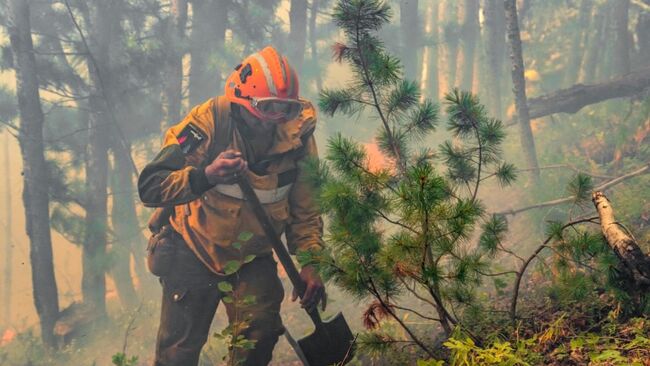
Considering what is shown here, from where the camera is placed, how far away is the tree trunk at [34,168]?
7863 mm

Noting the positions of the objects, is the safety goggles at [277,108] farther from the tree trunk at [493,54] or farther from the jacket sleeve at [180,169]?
the tree trunk at [493,54]

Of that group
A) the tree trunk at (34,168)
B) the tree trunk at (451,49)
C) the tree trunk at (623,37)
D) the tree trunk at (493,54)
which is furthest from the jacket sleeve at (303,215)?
the tree trunk at (451,49)

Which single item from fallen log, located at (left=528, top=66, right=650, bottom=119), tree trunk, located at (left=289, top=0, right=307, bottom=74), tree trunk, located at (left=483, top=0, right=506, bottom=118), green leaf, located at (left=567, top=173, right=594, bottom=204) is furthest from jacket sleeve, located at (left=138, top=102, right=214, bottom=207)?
tree trunk, located at (left=483, top=0, right=506, bottom=118)

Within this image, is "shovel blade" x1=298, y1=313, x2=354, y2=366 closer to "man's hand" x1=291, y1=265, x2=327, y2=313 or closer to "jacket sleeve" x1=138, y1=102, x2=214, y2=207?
"man's hand" x1=291, y1=265, x2=327, y2=313

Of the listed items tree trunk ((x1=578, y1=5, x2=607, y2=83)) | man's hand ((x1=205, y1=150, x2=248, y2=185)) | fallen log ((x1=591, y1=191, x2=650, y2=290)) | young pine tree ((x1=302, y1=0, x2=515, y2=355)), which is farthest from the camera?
tree trunk ((x1=578, y1=5, x2=607, y2=83))

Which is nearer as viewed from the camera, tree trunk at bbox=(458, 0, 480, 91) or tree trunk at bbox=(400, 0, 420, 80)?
tree trunk at bbox=(400, 0, 420, 80)

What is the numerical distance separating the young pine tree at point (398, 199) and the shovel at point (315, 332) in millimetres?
638

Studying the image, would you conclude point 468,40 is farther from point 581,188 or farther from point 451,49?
point 581,188

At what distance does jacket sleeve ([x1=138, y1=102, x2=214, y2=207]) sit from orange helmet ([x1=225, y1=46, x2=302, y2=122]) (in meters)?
0.36

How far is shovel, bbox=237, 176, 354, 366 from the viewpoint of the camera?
3508 millimetres

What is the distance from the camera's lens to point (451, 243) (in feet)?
7.43

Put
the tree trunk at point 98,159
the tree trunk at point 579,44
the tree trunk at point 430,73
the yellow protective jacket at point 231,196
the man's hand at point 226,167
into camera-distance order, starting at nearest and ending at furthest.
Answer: the man's hand at point 226,167, the yellow protective jacket at point 231,196, the tree trunk at point 98,159, the tree trunk at point 579,44, the tree trunk at point 430,73

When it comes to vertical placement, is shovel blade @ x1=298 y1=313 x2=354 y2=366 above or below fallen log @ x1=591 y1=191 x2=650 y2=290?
below

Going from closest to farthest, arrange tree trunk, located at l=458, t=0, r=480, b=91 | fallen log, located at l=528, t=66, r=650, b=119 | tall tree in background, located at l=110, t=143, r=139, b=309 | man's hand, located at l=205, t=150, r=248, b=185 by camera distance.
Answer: man's hand, located at l=205, t=150, r=248, b=185, fallen log, located at l=528, t=66, r=650, b=119, tall tree in background, located at l=110, t=143, r=139, b=309, tree trunk, located at l=458, t=0, r=480, b=91
